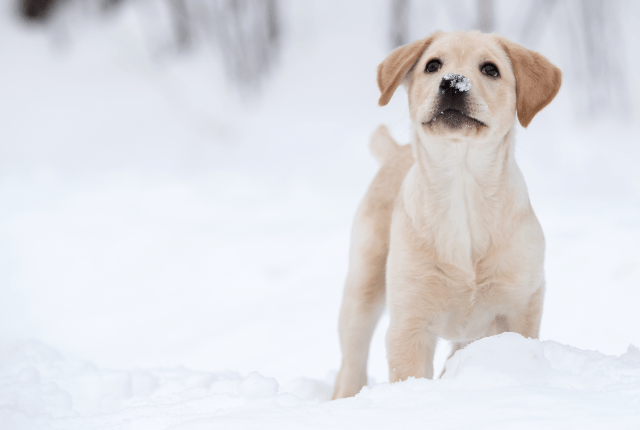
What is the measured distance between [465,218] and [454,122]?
0.48 m

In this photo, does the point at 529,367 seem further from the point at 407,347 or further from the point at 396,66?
the point at 396,66

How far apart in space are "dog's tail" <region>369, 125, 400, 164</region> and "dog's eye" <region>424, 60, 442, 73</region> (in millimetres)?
1132

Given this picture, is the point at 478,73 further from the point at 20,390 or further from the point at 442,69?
the point at 20,390

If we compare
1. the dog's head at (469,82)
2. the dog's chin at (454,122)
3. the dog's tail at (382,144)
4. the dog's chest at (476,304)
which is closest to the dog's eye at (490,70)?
the dog's head at (469,82)

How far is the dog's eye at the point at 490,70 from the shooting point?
2482 mm

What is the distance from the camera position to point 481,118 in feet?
7.68

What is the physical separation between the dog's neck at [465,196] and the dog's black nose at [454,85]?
0.28m

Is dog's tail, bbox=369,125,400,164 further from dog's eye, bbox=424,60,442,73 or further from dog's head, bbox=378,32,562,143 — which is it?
→ dog's eye, bbox=424,60,442,73

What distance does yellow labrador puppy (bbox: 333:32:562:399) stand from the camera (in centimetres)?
252

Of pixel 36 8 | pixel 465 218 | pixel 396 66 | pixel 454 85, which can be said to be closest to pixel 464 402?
pixel 465 218

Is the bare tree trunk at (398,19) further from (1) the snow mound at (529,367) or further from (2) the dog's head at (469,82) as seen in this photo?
(1) the snow mound at (529,367)

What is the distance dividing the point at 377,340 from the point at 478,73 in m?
2.25

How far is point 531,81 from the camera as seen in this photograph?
8.34 feet

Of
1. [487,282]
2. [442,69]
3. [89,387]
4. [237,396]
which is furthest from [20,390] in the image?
[442,69]
